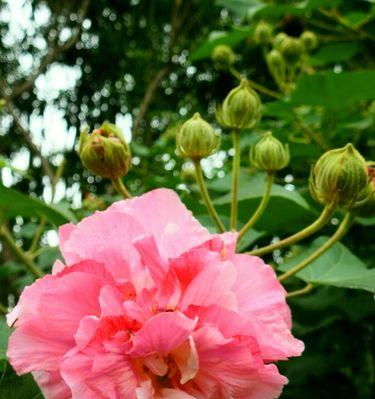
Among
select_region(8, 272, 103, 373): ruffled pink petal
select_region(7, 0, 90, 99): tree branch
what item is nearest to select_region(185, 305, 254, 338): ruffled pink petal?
select_region(8, 272, 103, 373): ruffled pink petal

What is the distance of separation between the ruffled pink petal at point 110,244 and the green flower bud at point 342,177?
0.27m

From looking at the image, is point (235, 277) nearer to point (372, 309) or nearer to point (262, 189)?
point (262, 189)

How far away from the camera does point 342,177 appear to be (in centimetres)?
76

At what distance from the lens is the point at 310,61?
2.12m

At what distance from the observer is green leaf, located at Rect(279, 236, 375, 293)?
86 cm

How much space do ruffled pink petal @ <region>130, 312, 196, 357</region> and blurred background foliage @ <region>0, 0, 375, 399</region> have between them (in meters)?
0.17

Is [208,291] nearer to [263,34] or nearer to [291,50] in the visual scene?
[291,50]

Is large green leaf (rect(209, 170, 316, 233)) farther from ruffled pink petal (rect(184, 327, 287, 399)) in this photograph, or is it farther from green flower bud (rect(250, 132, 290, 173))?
ruffled pink petal (rect(184, 327, 287, 399))

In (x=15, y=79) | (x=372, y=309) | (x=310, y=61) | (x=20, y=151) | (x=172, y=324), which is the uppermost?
(x=172, y=324)

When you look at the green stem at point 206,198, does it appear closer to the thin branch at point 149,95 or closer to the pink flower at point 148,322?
the pink flower at point 148,322

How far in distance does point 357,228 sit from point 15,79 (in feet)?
14.4

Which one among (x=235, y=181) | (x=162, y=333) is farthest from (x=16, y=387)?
(x=235, y=181)

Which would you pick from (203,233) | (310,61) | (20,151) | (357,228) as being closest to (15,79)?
(20,151)

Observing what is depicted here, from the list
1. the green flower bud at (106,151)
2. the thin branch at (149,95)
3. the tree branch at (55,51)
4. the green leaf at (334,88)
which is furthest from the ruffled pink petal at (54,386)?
the tree branch at (55,51)
